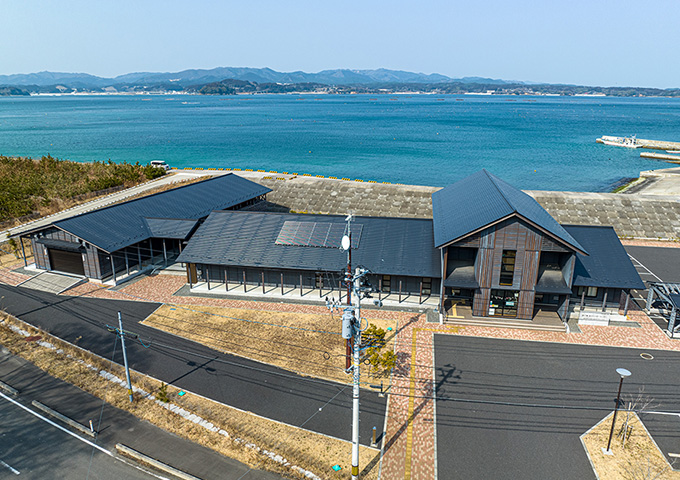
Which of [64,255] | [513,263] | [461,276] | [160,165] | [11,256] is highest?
[513,263]

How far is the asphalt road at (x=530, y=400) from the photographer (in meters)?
21.3

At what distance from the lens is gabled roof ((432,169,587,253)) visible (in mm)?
32812

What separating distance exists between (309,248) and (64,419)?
2241 cm

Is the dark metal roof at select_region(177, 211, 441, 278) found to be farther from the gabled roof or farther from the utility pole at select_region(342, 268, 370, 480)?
the utility pole at select_region(342, 268, 370, 480)

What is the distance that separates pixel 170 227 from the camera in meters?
46.2

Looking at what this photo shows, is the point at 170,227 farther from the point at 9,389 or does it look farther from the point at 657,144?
the point at 657,144

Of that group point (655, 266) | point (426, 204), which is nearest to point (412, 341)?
point (655, 266)

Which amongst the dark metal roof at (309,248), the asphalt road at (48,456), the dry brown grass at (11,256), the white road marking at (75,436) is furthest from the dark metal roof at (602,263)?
the dry brown grass at (11,256)

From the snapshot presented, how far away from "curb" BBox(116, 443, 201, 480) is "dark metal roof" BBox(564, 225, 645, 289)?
1209 inches

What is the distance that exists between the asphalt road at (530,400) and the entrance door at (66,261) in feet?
117

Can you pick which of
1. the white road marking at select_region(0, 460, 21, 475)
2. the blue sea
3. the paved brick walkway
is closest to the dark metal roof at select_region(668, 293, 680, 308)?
the paved brick walkway

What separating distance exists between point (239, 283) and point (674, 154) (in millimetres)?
156878

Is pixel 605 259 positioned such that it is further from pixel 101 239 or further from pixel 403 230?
pixel 101 239

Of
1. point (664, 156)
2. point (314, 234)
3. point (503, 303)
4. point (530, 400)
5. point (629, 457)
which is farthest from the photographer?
point (664, 156)
